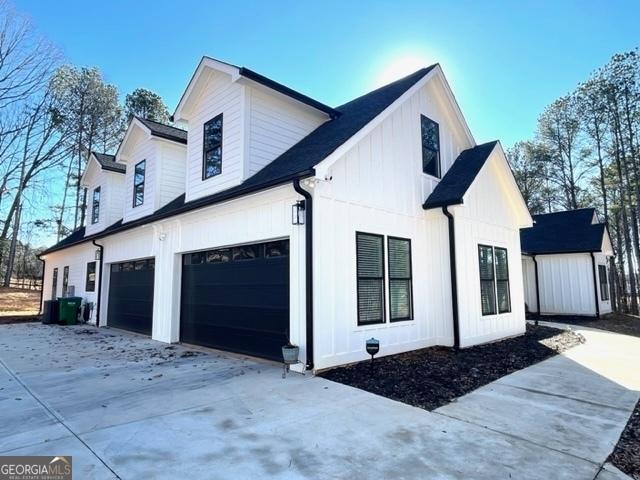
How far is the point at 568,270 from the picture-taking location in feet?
53.0

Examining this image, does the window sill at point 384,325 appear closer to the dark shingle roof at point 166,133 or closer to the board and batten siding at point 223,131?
the board and batten siding at point 223,131

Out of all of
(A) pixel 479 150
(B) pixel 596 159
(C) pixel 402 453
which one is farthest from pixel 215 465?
(B) pixel 596 159

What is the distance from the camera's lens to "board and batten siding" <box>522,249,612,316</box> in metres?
15.7

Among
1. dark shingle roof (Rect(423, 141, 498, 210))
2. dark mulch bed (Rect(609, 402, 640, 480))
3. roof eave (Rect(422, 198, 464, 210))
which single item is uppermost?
dark shingle roof (Rect(423, 141, 498, 210))

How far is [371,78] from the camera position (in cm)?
1278

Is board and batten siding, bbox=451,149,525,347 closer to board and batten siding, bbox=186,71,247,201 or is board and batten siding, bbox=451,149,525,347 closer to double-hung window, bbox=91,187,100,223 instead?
board and batten siding, bbox=186,71,247,201

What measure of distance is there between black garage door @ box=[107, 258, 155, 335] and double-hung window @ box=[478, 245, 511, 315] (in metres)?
9.09

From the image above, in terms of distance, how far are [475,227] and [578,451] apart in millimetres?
6336

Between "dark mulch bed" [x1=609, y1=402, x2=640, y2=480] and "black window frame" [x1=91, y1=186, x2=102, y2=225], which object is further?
"black window frame" [x1=91, y1=186, x2=102, y2=225]

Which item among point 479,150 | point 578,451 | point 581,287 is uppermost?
point 479,150

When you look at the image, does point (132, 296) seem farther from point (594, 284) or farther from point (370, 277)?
point (594, 284)

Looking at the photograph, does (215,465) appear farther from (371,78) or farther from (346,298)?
(371,78)

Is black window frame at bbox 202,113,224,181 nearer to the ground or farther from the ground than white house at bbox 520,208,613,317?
farther from the ground

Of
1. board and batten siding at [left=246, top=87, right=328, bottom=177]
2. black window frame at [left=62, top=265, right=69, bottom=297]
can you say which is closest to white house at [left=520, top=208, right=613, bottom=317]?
board and batten siding at [left=246, top=87, right=328, bottom=177]
